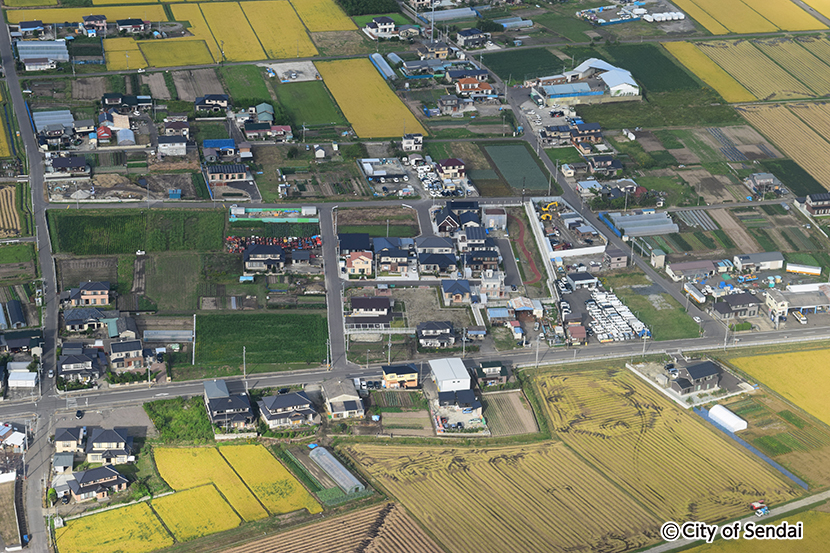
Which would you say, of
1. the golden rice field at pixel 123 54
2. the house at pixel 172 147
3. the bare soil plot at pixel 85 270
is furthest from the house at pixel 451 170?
the golden rice field at pixel 123 54

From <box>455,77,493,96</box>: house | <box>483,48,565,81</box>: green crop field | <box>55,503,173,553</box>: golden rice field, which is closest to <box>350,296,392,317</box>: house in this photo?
<box>55,503,173,553</box>: golden rice field

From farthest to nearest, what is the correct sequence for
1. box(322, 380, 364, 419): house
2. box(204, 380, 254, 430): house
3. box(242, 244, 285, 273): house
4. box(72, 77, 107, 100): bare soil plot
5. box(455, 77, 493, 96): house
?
box(455, 77, 493, 96): house, box(72, 77, 107, 100): bare soil plot, box(242, 244, 285, 273): house, box(322, 380, 364, 419): house, box(204, 380, 254, 430): house

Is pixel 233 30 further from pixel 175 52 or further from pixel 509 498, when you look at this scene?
pixel 509 498

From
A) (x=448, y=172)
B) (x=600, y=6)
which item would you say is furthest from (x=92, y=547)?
(x=600, y=6)

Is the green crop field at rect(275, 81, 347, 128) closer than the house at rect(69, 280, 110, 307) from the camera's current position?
No

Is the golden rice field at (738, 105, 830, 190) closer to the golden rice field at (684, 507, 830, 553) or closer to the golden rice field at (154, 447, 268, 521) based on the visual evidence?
the golden rice field at (684, 507, 830, 553)

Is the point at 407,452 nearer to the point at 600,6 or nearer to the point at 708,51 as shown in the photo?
the point at 708,51
